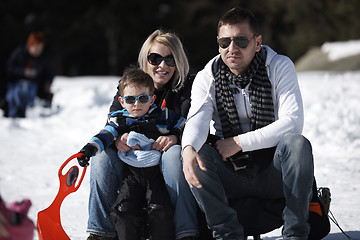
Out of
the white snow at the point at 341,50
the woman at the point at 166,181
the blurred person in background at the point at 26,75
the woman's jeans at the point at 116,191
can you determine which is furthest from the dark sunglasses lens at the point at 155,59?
the white snow at the point at 341,50

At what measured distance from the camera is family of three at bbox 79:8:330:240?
2.40 meters

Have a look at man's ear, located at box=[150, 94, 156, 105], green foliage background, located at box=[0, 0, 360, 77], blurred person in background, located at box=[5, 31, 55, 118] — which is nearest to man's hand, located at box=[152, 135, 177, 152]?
man's ear, located at box=[150, 94, 156, 105]

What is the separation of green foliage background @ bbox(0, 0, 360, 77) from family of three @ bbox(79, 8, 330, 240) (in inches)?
653

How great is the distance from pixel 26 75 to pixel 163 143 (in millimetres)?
6971

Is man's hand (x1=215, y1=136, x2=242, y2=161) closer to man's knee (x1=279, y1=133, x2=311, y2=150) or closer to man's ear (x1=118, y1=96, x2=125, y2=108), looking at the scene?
man's knee (x1=279, y1=133, x2=311, y2=150)

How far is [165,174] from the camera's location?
8.48 feet

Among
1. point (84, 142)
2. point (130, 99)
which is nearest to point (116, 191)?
point (130, 99)

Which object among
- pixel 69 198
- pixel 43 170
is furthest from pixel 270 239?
pixel 43 170

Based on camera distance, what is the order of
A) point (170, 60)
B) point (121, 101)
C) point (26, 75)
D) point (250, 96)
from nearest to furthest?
1. point (250, 96)
2. point (121, 101)
3. point (170, 60)
4. point (26, 75)

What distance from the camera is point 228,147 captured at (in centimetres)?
253

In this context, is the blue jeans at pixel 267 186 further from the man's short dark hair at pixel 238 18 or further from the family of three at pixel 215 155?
the man's short dark hair at pixel 238 18

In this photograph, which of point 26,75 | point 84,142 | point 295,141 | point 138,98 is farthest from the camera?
point 26,75

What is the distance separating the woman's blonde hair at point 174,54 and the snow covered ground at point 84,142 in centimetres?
109

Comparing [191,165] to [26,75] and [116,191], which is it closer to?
[116,191]
